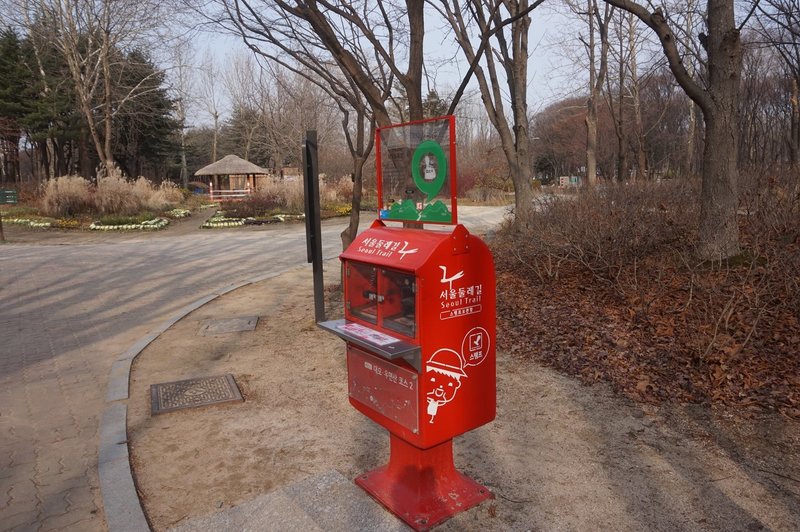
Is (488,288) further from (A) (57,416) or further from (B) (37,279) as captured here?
(B) (37,279)

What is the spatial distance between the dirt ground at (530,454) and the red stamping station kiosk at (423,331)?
32cm

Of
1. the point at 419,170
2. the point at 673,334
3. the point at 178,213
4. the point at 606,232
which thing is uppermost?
the point at 419,170

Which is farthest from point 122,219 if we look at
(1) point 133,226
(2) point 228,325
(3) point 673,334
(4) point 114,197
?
(3) point 673,334

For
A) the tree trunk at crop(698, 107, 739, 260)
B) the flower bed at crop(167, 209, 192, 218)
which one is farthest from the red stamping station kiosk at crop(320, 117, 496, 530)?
the flower bed at crop(167, 209, 192, 218)

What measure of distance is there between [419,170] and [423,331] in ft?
2.94

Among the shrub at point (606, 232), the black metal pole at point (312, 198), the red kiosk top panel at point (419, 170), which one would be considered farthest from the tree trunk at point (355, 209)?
Result: the red kiosk top panel at point (419, 170)

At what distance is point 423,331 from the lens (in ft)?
9.44

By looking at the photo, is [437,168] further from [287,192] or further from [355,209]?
[287,192]

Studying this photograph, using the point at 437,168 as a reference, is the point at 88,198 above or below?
above

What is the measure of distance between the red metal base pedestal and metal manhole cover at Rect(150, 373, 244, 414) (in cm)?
210

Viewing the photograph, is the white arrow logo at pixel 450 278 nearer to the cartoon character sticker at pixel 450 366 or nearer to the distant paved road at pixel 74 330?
the cartoon character sticker at pixel 450 366

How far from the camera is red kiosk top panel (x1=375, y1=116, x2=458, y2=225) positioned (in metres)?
3.01

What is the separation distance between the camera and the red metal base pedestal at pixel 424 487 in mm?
3119

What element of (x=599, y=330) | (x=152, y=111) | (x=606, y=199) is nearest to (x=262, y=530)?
(x=599, y=330)
